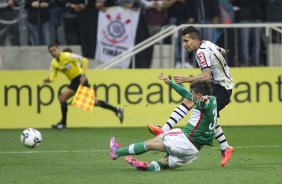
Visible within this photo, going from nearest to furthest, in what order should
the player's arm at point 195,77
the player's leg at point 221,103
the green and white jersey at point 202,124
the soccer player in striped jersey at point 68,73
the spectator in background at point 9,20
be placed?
the green and white jersey at point 202,124
the player's arm at point 195,77
the player's leg at point 221,103
the soccer player in striped jersey at point 68,73
the spectator in background at point 9,20

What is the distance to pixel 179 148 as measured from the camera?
12352 millimetres

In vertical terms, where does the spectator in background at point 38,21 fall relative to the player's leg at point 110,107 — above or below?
above

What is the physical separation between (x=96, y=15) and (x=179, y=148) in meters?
11.7

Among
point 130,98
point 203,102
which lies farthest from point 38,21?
point 203,102

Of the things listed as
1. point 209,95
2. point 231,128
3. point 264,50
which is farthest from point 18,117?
point 209,95

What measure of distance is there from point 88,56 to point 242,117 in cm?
447

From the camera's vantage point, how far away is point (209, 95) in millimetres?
12445

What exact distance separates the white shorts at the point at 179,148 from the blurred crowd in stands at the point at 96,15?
34.5 feet

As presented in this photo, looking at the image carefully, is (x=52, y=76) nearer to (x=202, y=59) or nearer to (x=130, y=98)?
(x=130, y=98)

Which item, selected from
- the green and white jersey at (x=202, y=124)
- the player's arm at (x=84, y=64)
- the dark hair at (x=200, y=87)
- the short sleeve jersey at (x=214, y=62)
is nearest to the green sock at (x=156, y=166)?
the green and white jersey at (x=202, y=124)

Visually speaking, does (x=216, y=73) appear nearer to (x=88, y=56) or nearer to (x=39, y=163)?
(x=39, y=163)

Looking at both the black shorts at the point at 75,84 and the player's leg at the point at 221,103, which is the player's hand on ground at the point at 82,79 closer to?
the black shorts at the point at 75,84

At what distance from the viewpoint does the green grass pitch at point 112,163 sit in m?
11.8

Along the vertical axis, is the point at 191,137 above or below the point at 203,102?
below
